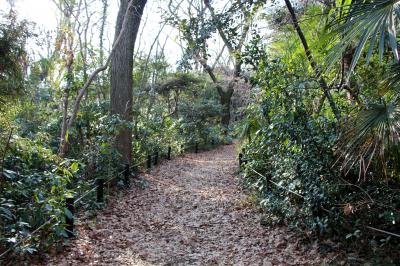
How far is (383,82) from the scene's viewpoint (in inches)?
143

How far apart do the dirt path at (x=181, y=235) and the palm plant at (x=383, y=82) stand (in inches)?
64.2

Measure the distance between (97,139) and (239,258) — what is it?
473 cm

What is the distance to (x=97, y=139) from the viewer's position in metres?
7.76

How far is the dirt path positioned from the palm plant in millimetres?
1632

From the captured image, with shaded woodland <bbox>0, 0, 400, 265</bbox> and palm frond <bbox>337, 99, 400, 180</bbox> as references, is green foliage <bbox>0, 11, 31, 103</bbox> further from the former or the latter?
palm frond <bbox>337, 99, 400, 180</bbox>

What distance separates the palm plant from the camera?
269cm

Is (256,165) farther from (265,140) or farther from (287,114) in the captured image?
(287,114)

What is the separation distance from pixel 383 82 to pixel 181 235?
375cm

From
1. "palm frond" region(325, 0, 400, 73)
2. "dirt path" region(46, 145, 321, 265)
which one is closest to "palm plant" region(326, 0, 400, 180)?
"palm frond" region(325, 0, 400, 73)

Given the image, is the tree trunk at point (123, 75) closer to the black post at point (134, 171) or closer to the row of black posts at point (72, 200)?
the black post at point (134, 171)

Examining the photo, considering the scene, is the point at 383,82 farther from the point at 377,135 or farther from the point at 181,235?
the point at 181,235

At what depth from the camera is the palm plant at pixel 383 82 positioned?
2691 mm

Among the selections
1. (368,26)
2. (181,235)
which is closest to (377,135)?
(368,26)

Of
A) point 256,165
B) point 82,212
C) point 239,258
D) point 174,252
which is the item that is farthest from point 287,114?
point 82,212
